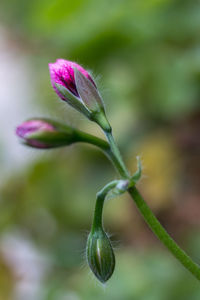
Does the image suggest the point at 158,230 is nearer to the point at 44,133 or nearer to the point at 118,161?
the point at 118,161

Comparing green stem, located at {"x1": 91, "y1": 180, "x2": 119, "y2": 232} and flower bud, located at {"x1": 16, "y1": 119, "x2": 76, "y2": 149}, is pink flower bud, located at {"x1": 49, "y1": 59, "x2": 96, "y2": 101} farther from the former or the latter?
green stem, located at {"x1": 91, "y1": 180, "x2": 119, "y2": 232}

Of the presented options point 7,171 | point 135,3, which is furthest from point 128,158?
point 135,3

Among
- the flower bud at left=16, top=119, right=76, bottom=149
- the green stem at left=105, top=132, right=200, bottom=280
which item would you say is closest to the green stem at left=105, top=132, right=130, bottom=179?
the green stem at left=105, top=132, right=200, bottom=280

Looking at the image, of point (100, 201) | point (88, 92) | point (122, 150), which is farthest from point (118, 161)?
point (122, 150)

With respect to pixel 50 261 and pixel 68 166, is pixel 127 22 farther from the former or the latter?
pixel 50 261

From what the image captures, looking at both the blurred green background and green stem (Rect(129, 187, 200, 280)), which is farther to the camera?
the blurred green background

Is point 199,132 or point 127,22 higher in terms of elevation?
point 127,22
